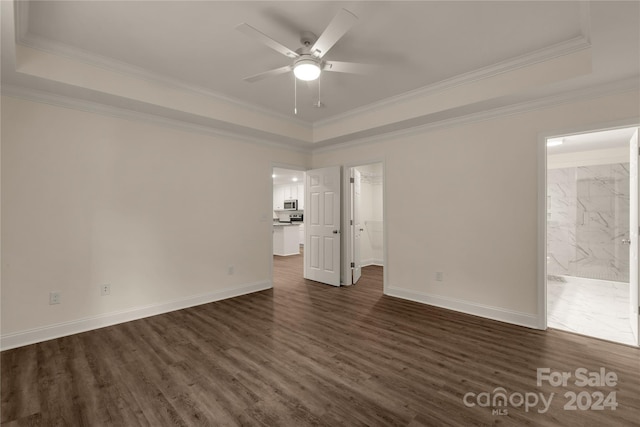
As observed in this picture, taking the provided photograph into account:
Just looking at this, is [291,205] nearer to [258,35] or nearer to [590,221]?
[590,221]

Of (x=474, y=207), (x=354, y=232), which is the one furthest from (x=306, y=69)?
(x=354, y=232)

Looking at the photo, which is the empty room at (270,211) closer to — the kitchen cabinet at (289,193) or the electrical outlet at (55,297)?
the electrical outlet at (55,297)

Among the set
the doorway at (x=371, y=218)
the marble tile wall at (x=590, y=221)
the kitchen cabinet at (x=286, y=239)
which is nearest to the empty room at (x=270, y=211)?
the marble tile wall at (x=590, y=221)

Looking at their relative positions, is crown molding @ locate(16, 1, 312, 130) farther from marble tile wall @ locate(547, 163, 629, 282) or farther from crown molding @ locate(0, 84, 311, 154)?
marble tile wall @ locate(547, 163, 629, 282)

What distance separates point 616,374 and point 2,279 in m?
5.59

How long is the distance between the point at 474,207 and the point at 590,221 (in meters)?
4.31

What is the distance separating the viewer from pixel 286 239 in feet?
28.5

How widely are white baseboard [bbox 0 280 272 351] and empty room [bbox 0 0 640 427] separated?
20mm

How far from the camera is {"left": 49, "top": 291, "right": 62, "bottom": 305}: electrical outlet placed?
119 inches

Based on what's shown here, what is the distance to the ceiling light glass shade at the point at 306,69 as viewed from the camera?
2.47 m

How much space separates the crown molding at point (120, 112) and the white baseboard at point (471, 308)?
10.2ft

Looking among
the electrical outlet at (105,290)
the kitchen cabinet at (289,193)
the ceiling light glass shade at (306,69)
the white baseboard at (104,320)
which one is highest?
the ceiling light glass shade at (306,69)

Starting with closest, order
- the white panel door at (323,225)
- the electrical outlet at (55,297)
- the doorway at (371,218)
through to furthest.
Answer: the electrical outlet at (55,297) → the white panel door at (323,225) → the doorway at (371,218)

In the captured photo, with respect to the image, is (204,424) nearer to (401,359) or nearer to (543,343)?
(401,359)
